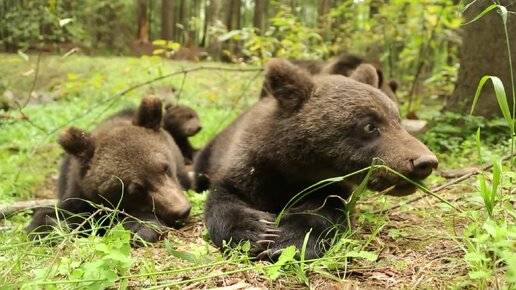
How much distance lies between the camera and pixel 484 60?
6.07 metres

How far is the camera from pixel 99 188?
4129 mm

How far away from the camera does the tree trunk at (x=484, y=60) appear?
581 cm

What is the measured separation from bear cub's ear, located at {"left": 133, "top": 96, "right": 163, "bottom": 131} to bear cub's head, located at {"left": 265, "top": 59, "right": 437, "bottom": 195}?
1516mm

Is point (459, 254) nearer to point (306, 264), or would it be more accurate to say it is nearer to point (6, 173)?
point (306, 264)

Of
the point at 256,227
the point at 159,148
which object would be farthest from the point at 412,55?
the point at 256,227

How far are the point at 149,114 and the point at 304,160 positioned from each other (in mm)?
1947

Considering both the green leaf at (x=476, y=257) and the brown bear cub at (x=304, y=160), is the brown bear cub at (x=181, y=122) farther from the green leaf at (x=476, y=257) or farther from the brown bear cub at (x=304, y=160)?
the green leaf at (x=476, y=257)

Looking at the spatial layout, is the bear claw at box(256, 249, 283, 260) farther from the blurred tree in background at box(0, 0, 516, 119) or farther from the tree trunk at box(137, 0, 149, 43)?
the tree trunk at box(137, 0, 149, 43)

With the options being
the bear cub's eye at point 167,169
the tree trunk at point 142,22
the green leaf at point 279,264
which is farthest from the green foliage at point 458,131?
the tree trunk at point 142,22

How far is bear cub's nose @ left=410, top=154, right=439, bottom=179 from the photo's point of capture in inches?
110

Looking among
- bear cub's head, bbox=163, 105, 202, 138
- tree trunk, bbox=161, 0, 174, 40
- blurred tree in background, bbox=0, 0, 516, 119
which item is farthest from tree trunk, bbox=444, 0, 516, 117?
tree trunk, bbox=161, 0, 174, 40

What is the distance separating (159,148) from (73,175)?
82cm

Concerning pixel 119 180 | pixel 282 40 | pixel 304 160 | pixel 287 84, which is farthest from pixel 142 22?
pixel 304 160

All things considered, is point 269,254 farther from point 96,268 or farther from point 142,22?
point 142,22
